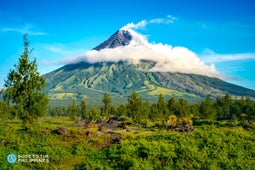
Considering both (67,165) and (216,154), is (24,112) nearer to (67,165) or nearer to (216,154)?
(67,165)

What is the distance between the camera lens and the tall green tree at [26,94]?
31.7 m

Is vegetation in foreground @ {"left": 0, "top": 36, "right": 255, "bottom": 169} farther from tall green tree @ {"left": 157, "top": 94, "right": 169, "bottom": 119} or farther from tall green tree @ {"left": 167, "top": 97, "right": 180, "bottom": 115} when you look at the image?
tall green tree @ {"left": 167, "top": 97, "right": 180, "bottom": 115}

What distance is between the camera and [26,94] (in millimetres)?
31922

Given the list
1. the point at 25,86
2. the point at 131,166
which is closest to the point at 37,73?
the point at 25,86

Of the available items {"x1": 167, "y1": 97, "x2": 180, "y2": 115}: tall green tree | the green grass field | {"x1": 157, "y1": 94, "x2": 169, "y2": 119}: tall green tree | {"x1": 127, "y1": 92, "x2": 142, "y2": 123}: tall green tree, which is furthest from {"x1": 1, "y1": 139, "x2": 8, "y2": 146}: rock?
{"x1": 167, "y1": 97, "x2": 180, "y2": 115}: tall green tree

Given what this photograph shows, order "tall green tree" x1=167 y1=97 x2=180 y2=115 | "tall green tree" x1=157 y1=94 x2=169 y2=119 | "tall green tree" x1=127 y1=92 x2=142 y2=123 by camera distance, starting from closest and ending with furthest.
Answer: "tall green tree" x1=127 y1=92 x2=142 y2=123
"tall green tree" x1=157 y1=94 x2=169 y2=119
"tall green tree" x1=167 y1=97 x2=180 y2=115

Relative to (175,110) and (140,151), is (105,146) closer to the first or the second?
(140,151)

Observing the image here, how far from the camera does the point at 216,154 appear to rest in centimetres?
2070

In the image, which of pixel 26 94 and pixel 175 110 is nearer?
pixel 26 94

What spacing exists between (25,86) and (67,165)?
14581mm

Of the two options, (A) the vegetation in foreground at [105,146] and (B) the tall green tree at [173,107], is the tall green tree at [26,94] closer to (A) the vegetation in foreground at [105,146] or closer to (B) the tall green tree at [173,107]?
(A) the vegetation in foreground at [105,146]

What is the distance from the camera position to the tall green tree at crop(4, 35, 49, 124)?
104 feet

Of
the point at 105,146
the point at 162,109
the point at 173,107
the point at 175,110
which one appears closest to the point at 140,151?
the point at 105,146

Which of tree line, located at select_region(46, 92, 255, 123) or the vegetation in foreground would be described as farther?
tree line, located at select_region(46, 92, 255, 123)
